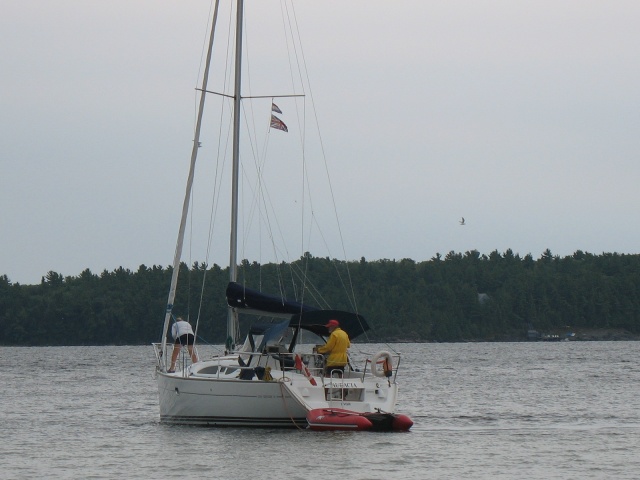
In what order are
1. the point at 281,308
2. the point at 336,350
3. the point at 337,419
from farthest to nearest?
the point at 281,308 → the point at 336,350 → the point at 337,419

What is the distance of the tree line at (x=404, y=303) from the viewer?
166 m

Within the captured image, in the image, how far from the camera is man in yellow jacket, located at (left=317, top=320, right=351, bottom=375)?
85.4 feet

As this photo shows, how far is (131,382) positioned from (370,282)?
120 m

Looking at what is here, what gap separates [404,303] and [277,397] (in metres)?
145

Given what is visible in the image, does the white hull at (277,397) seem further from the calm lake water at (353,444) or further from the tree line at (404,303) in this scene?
the tree line at (404,303)

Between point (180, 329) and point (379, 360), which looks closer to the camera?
point (379, 360)

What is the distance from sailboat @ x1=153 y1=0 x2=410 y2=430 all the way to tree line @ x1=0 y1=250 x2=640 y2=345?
132 meters

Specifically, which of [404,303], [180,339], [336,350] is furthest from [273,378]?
Result: [404,303]

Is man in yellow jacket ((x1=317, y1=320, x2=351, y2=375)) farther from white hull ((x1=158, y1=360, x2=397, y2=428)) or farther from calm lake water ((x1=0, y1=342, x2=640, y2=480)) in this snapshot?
calm lake water ((x1=0, y1=342, x2=640, y2=480))

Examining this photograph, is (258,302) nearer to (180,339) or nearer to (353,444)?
(180,339)

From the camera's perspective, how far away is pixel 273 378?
2541 centimetres

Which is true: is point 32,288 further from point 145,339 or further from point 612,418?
point 612,418

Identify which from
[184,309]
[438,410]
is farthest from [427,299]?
[438,410]

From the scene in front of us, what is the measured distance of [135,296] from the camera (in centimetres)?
16462
